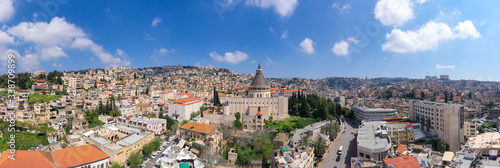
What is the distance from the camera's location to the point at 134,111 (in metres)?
33.9

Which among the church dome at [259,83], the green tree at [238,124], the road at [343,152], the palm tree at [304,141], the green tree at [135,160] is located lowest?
the road at [343,152]

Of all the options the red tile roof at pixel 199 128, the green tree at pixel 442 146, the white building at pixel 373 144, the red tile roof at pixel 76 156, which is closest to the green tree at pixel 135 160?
the red tile roof at pixel 76 156

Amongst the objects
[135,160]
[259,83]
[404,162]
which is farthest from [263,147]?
[259,83]

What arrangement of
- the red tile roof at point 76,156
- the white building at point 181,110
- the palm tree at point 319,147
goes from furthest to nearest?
the white building at point 181,110, the palm tree at point 319,147, the red tile roof at point 76,156

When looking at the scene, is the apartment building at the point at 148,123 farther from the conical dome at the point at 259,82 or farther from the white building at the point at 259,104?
the conical dome at the point at 259,82

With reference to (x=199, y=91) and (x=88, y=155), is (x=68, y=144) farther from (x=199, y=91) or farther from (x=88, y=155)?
(x=199, y=91)

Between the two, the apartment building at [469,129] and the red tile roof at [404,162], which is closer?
the red tile roof at [404,162]

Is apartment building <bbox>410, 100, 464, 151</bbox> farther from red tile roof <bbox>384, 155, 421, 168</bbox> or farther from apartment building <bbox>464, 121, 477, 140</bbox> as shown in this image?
red tile roof <bbox>384, 155, 421, 168</bbox>

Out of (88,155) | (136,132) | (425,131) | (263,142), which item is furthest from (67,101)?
(425,131)

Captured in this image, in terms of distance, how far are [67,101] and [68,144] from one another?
51.5 ft

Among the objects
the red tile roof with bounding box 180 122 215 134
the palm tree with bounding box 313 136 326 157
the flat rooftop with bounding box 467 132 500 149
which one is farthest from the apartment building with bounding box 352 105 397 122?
the red tile roof with bounding box 180 122 215 134

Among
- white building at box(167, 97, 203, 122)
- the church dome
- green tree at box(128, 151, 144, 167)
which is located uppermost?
the church dome

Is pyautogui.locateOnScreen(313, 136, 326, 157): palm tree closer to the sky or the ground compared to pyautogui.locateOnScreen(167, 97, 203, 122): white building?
closer to the ground

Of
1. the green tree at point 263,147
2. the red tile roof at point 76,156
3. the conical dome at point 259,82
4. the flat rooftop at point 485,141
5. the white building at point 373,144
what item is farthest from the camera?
the conical dome at point 259,82
